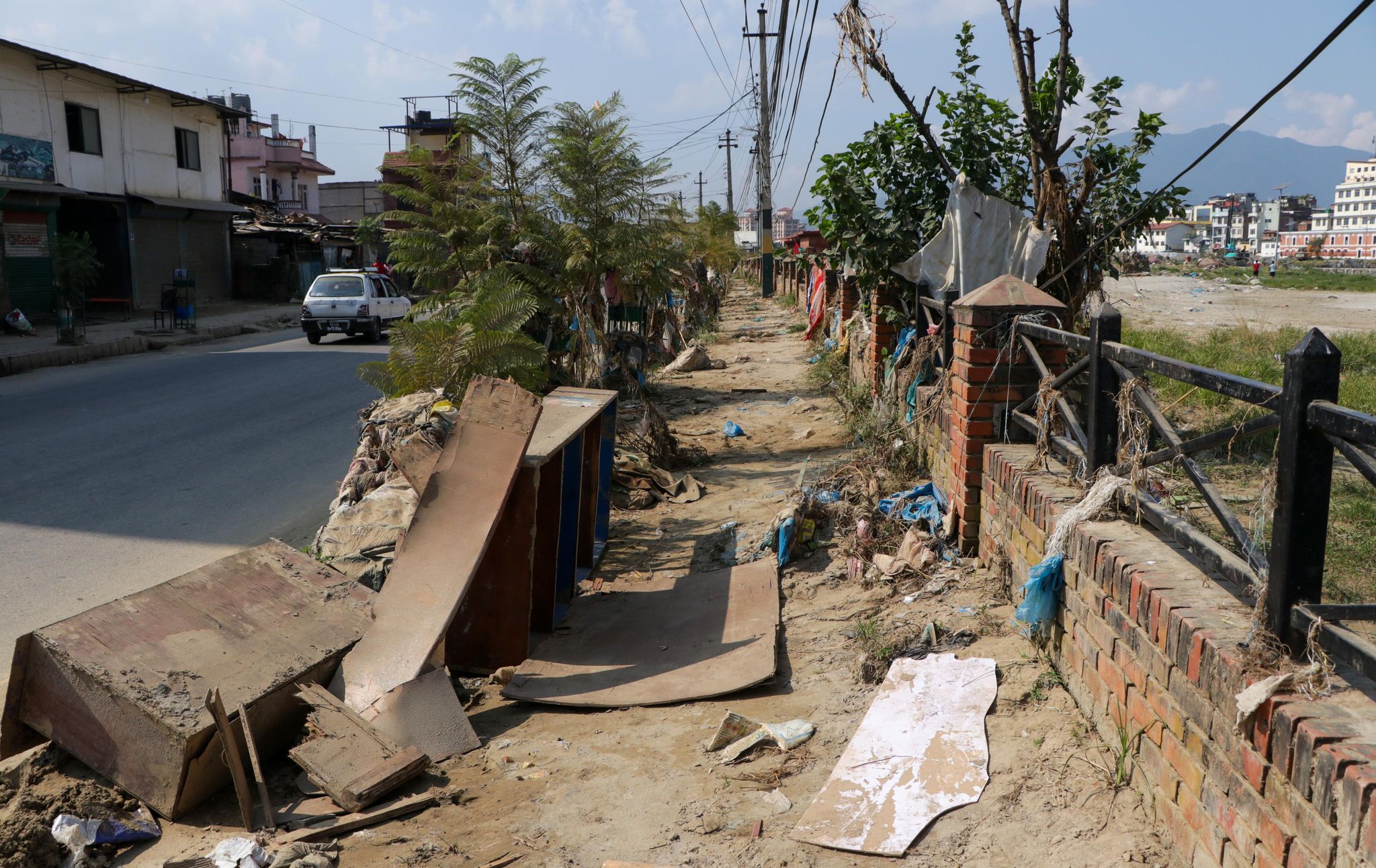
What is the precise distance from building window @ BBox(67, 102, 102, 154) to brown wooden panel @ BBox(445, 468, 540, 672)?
2759 cm

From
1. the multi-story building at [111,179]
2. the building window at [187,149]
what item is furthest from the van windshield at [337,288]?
the building window at [187,149]

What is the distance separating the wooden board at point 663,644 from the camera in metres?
4.45

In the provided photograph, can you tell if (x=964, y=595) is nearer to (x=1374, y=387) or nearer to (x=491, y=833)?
(x=491, y=833)

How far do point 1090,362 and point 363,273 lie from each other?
21888mm

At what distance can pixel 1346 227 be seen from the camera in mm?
155250

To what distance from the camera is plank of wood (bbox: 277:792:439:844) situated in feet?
10.9

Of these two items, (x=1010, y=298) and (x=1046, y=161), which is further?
(x=1046, y=161)

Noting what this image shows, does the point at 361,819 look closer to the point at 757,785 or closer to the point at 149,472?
the point at 757,785

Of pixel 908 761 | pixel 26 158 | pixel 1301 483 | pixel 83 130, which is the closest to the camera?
pixel 1301 483

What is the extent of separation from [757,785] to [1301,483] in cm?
202

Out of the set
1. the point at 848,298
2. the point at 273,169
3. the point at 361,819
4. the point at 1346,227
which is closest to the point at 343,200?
the point at 273,169

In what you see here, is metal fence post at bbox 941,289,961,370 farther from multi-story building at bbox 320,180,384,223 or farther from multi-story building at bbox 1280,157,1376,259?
multi-story building at bbox 1280,157,1376,259

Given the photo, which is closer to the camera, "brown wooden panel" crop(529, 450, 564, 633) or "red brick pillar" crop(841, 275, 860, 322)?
"brown wooden panel" crop(529, 450, 564, 633)

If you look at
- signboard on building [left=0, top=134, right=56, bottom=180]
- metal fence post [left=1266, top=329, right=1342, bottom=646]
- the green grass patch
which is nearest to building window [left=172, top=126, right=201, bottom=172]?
signboard on building [left=0, top=134, right=56, bottom=180]
